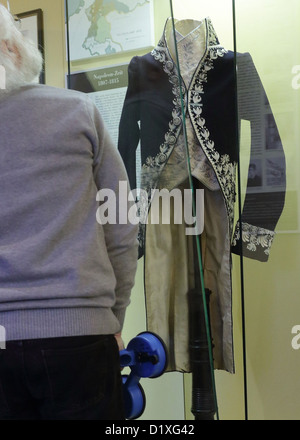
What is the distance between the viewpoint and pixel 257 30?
6.79 feet

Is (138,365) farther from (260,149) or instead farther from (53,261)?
(260,149)

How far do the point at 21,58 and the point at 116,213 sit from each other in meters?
0.35

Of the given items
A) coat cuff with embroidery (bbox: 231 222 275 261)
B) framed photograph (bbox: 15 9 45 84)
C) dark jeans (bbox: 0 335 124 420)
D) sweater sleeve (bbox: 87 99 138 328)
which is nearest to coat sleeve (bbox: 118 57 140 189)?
sweater sleeve (bbox: 87 99 138 328)

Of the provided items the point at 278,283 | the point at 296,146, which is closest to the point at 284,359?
the point at 278,283

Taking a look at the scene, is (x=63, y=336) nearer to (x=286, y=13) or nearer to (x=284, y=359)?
(x=284, y=359)

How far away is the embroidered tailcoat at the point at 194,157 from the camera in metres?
1.42

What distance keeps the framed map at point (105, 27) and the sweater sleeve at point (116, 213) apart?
542 millimetres

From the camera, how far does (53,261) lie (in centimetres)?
93

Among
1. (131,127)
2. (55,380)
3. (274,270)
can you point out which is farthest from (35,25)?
(55,380)

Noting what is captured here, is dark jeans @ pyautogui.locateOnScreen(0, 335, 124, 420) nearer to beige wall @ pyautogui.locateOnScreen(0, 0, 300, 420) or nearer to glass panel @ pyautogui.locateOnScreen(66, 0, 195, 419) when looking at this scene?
glass panel @ pyautogui.locateOnScreen(66, 0, 195, 419)

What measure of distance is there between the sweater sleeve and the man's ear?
17 cm

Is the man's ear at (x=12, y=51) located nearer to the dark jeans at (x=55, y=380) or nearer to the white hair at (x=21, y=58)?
the white hair at (x=21, y=58)

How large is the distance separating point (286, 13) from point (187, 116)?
2.17ft

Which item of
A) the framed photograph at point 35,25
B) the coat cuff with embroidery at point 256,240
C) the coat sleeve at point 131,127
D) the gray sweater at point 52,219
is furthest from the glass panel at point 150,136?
the framed photograph at point 35,25
